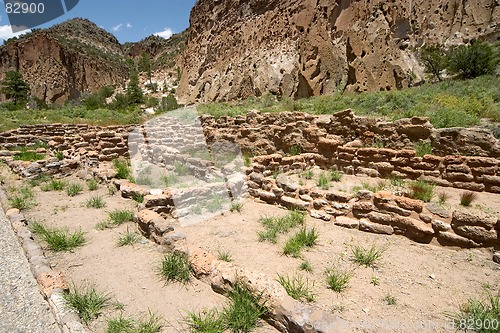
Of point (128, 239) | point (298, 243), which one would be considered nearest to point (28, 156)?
point (128, 239)

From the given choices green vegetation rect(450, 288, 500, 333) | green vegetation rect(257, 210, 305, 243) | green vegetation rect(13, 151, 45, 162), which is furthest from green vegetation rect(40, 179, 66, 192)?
green vegetation rect(450, 288, 500, 333)

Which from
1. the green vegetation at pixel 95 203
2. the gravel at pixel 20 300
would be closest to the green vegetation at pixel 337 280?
the gravel at pixel 20 300

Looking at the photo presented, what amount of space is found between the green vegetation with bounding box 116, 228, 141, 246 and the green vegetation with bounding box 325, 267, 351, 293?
127 inches

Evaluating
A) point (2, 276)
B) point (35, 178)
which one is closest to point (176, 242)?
point (2, 276)

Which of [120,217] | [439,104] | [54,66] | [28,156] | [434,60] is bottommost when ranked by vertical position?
[120,217]

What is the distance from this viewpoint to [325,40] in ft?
64.0

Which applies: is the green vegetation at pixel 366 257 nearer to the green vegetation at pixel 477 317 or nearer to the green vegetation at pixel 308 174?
the green vegetation at pixel 477 317

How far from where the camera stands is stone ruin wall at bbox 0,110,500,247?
4531mm

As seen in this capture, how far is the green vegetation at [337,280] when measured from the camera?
3361 mm

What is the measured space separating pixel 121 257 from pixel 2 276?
4.71 ft

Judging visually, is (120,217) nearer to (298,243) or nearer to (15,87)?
(298,243)

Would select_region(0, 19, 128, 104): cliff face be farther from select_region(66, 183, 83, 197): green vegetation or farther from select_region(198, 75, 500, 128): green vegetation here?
select_region(66, 183, 83, 197): green vegetation

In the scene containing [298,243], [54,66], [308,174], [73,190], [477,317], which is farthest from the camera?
[54,66]

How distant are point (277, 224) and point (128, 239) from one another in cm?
264
